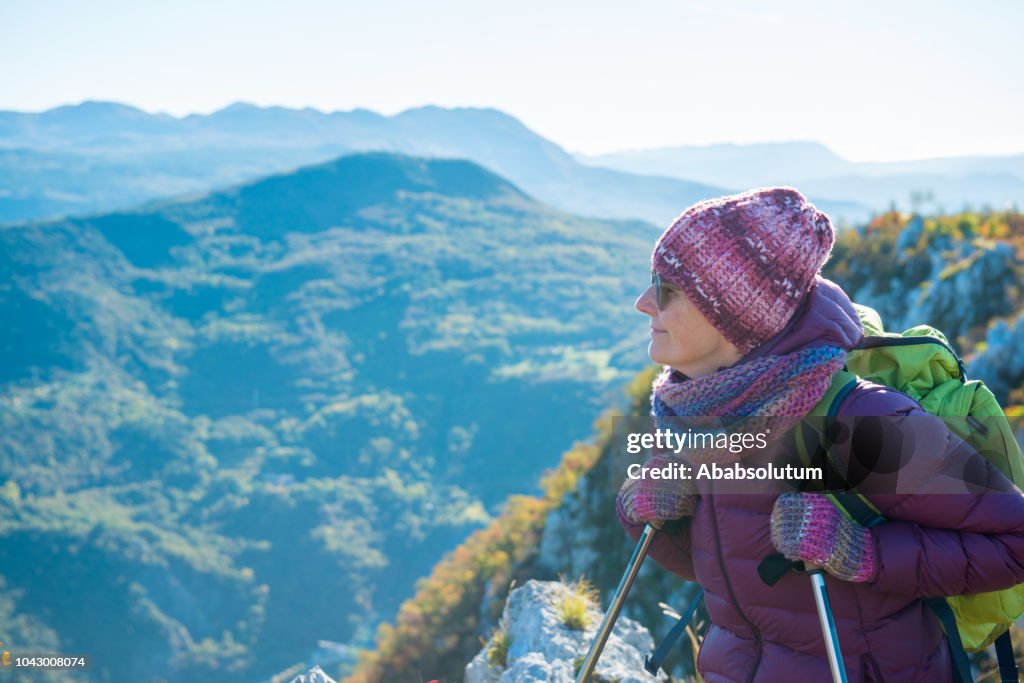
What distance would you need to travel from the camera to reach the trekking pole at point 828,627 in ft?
6.04

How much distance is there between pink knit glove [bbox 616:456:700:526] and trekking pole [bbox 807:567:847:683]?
0.36 meters

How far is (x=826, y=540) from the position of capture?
1.83 metres

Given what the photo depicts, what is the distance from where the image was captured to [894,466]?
184 cm

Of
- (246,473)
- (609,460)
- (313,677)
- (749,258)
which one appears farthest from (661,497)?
(246,473)

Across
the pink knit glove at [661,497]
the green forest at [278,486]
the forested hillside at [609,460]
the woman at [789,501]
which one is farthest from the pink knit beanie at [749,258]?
the green forest at [278,486]

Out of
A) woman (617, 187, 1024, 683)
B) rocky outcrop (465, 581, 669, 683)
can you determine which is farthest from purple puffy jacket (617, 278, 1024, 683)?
rocky outcrop (465, 581, 669, 683)

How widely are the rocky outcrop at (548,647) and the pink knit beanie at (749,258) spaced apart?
2.63 metres

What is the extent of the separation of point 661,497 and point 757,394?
1.27ft

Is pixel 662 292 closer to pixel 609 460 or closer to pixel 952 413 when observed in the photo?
pixel 952 413

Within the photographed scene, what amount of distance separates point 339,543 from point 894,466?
129039 millimetres

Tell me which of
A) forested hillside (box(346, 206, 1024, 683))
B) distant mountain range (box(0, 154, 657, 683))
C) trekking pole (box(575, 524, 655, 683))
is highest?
trekking pole (box(575, 524, 655, 683))

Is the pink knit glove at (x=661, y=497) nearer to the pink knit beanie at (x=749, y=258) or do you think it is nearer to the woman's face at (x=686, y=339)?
the woman's face at (x=686, y=339)

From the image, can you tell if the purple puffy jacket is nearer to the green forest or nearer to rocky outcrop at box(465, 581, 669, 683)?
rocky outcrop at box(465, 581, 669, 683)

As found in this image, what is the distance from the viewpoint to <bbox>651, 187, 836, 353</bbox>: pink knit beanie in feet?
6.46
